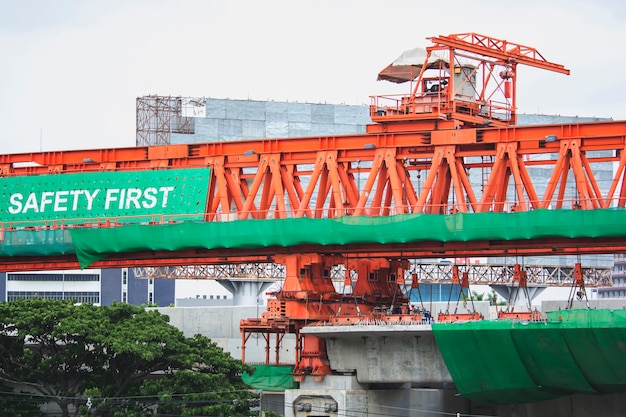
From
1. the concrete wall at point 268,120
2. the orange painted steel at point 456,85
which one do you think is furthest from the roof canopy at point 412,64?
the concrete wall at point 268,120

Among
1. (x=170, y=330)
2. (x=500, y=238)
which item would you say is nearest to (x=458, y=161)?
(x=500, y=238)

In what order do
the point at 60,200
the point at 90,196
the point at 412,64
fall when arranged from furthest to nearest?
the point at 412,64 → the point at 60,200 → the point at 90,196

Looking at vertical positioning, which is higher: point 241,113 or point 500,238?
point 241,113

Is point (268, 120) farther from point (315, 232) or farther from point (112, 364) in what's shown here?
point (112, 364)

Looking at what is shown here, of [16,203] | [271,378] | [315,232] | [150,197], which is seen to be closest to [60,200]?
[16,203]

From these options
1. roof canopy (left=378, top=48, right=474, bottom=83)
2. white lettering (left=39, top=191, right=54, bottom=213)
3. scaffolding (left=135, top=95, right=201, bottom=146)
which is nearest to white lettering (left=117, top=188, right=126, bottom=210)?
white lettering (left=39, top=191, right=54, bottom=213)

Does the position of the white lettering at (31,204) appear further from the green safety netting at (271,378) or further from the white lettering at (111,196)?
the green safety netting at (271,378)

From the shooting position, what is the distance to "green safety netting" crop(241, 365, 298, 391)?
71438 millimetres

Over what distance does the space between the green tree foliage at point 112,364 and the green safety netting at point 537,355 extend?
11.7 meters

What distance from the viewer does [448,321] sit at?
6550cm

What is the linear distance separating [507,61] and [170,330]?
2737 centimetres

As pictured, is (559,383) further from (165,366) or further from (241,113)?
(241,113)

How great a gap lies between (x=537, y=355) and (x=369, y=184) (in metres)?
13.9

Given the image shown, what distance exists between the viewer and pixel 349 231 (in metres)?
68.8
